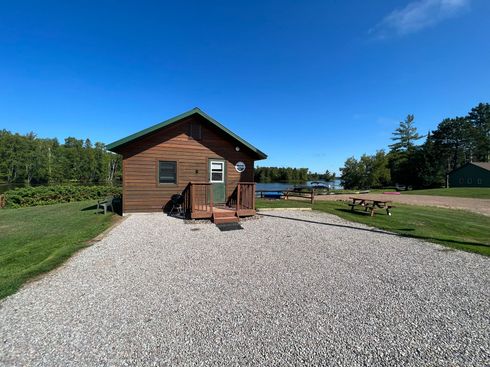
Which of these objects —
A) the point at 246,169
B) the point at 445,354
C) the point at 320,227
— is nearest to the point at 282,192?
the point at 246,169

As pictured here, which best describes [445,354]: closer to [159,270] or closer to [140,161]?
[159,270]

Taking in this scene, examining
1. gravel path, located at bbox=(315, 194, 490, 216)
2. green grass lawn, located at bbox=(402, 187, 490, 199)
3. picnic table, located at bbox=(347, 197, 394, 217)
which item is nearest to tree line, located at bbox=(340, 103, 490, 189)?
green grass lawn, located at bbox=(402, 187, 490, 199)

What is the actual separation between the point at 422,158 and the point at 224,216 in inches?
1901

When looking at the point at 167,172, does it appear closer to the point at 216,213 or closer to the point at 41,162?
the point at 216,213

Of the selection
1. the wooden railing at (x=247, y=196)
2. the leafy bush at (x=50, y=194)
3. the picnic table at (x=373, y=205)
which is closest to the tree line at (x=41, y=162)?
the leafy bush at (x=50, y=194)

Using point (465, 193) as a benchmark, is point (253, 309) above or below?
below

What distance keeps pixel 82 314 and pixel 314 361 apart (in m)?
2.81

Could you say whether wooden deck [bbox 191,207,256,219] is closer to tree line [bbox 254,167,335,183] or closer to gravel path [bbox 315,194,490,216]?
gravel path [bbox 315,194,490,216]

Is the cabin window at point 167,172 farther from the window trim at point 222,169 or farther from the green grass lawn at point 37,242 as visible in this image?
the green grass lawn at point 37,242

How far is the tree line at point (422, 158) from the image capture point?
139 ft

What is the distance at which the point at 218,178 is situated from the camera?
37.4 feet

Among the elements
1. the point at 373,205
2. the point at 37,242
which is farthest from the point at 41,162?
the point at 373,205

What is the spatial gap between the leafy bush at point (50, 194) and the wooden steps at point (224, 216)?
13431 mm

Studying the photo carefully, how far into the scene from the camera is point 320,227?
8055 millimetres
